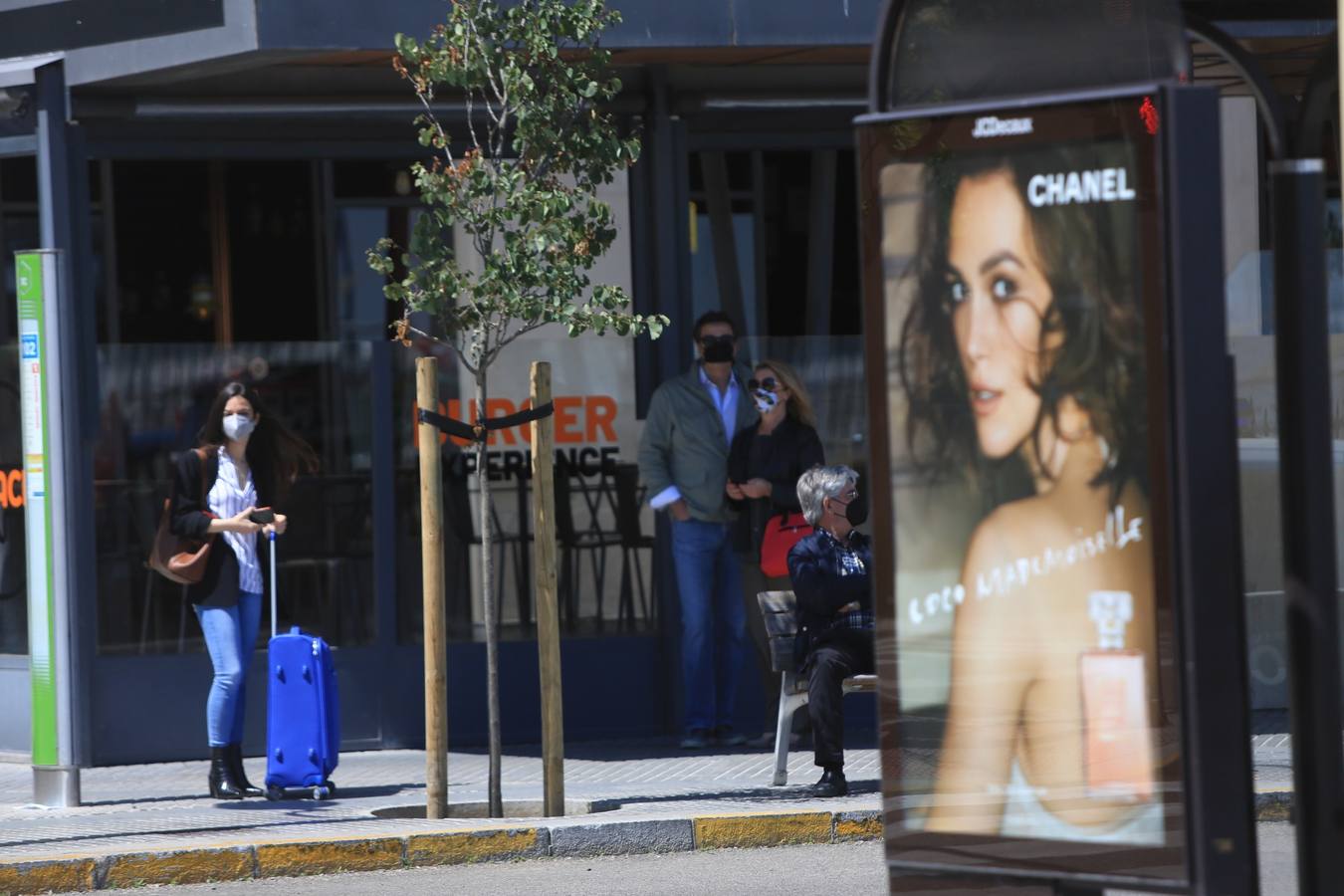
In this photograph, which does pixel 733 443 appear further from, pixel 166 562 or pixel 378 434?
pixel 166 562

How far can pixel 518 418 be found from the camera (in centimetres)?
827

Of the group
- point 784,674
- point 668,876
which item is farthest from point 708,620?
point 668,876

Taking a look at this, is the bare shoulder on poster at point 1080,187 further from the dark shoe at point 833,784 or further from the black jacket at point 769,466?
the black jacket at point 769,466

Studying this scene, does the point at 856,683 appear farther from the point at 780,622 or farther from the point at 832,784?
the point at 780,622

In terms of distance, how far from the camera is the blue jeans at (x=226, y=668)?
8.81m

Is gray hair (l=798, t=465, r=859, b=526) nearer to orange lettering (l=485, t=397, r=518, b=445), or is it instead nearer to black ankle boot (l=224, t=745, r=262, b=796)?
orange lettering (l=485, t=397, r=518, b=445)

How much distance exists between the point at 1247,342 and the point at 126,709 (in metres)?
6.02

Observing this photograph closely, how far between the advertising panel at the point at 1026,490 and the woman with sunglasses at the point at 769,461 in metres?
6.05

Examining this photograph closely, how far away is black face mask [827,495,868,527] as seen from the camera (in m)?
8.80

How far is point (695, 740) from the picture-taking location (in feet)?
33.0

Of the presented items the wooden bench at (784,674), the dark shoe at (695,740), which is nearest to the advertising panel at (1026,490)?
the wooden bench at (784,674)

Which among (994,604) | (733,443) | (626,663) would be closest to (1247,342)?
(733,443)

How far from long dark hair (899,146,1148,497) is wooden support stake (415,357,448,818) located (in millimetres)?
4429

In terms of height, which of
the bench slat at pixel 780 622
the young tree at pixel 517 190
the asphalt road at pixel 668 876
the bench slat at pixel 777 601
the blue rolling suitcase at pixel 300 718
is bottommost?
the asphalt road at pixel 668 876
